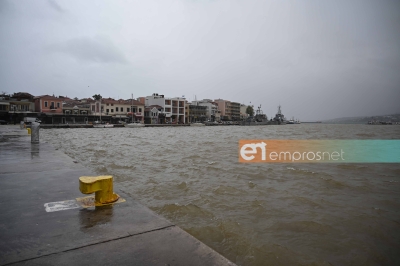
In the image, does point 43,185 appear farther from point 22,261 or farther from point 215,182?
point 215,182

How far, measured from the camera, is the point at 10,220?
→ 288cm

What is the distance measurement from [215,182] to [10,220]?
5.16m

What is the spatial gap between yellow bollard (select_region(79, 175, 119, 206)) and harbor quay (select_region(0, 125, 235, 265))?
131 mm

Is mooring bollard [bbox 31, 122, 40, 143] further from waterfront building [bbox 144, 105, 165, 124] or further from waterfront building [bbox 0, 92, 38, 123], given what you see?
waterfront building [bbox 144, 105, 165, 124]

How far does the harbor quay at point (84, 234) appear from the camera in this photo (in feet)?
7.04

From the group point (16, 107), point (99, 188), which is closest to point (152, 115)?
point (16, 107)

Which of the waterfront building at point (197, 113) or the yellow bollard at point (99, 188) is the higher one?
the waterfront building at point (197, 113)

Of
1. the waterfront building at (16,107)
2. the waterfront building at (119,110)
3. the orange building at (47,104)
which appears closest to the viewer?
the waterfront building at (16,107)

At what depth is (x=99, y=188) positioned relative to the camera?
344 cm

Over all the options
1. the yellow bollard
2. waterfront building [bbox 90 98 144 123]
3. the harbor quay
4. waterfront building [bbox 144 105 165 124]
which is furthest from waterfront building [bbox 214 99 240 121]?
the harbor quay

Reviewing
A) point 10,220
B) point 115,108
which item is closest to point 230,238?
point 10,220

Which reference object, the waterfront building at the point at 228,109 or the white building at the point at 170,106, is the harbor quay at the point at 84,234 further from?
the waterfront building at the point at 228,109

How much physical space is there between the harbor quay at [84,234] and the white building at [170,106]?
2935 inches

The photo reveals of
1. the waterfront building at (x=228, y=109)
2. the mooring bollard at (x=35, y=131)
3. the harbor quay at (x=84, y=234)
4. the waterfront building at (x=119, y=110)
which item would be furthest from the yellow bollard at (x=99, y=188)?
the waterfront building at (x=228, y=109)
